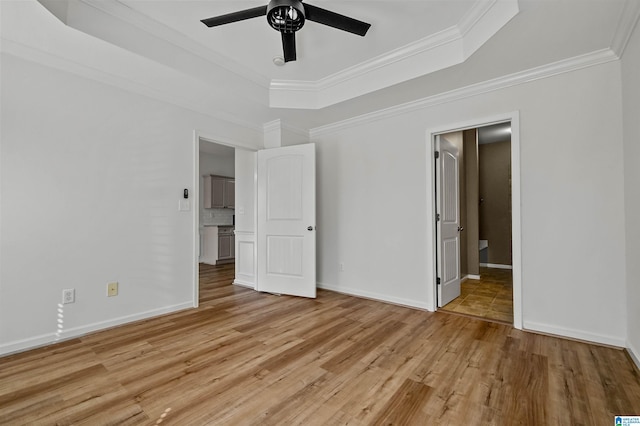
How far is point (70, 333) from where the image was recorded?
2.62 m

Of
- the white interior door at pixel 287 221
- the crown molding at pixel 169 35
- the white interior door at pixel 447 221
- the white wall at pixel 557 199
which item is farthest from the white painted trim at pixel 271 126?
the white interior door at pixel 447 221

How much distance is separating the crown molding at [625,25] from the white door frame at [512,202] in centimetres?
77

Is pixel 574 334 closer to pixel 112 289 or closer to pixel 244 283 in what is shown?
pixel 244 283

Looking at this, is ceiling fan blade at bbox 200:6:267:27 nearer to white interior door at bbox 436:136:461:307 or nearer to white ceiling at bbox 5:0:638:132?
white ceiling at bbox 5:0:638:132

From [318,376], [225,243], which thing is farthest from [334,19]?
[225,243]

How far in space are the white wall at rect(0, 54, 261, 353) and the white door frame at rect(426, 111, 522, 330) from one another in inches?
111

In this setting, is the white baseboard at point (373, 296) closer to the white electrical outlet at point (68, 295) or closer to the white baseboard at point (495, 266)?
the white electrical outlet at point (68, 295)

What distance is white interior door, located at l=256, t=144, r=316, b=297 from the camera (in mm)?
3961

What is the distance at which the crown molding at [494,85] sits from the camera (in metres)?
2.51

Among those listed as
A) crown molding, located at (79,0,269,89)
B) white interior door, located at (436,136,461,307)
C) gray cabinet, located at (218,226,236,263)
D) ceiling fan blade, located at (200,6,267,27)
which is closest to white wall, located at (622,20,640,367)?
white interior door, located at (436,136,461,307)

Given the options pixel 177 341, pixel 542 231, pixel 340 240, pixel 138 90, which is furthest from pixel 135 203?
pixel 542 231

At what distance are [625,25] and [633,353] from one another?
239cm

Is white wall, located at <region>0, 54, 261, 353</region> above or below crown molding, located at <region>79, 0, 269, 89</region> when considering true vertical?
below
